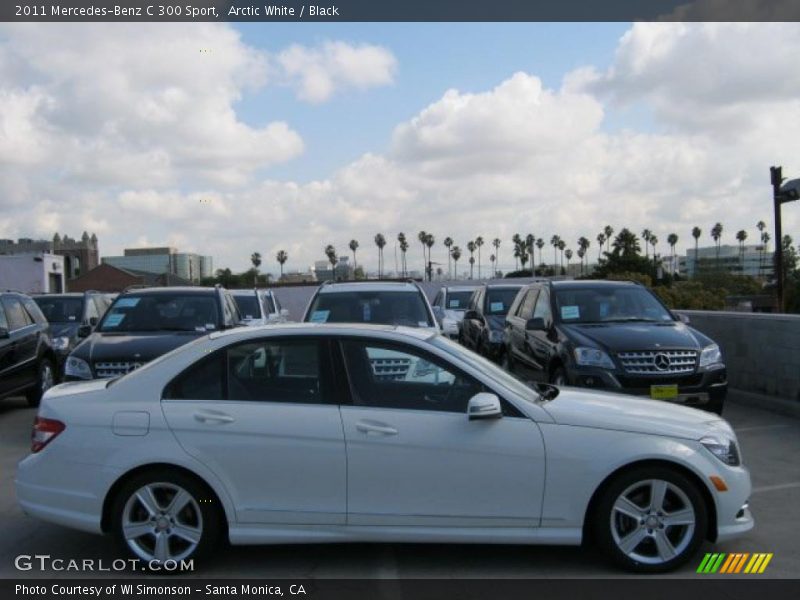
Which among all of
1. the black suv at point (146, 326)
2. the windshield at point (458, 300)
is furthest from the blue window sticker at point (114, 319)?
the windshield at point (458, 300)

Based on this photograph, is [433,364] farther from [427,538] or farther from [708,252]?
[708,252]

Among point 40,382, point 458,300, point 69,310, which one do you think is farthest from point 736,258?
point 40,382

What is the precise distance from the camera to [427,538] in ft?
15.5

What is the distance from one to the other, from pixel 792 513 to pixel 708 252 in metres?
Result: 164

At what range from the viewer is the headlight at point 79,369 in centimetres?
876

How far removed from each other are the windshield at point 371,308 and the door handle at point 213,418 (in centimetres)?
515

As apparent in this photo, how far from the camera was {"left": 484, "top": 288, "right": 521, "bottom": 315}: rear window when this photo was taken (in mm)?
17625

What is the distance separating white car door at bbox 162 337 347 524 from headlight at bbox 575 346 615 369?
4925 millimetres

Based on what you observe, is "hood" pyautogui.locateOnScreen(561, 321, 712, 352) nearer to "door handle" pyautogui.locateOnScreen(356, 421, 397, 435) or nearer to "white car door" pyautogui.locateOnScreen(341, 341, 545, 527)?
"white car door" pyautogui.locateOnScreen(341, 341, 545, 527)

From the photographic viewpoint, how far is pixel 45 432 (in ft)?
16.2

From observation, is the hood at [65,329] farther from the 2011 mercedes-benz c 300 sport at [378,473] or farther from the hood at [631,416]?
the hood at [631,416]

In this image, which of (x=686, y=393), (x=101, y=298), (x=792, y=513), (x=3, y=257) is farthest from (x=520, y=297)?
(x=3, y=257)

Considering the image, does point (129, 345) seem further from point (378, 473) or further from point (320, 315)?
point (378, 473)

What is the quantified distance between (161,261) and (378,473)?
106655 millimetres
